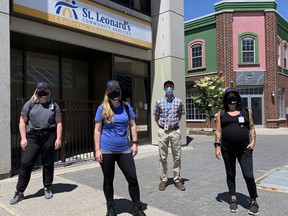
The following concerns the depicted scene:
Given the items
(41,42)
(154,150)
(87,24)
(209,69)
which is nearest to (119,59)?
(87,24)

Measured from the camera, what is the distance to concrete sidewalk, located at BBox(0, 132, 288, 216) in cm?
444

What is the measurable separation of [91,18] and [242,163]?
21.3 ft

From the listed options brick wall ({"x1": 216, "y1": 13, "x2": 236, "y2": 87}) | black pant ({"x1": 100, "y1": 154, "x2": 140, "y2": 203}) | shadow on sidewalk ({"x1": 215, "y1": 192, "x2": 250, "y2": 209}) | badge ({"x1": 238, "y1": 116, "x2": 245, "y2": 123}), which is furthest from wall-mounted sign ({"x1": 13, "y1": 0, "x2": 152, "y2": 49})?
brick wall ({"x1": 216, "y1": 13, "x2": 236, "y2": 87})

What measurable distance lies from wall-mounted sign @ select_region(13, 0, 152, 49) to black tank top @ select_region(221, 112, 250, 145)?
5608 mm

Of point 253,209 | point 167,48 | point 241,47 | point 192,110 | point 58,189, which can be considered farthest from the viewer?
point 192,110

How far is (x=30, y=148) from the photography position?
16.4 feet

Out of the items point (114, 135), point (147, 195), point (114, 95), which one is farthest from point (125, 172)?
point (147, 195)

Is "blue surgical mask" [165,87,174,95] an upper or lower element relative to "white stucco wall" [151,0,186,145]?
lower

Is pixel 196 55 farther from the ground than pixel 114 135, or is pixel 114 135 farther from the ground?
pixel 196 55

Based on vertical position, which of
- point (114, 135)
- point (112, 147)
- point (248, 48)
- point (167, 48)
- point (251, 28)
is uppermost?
point (251, 28)

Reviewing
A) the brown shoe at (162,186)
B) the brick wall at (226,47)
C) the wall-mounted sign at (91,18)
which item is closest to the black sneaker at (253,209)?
the brown shoe at (162,186)

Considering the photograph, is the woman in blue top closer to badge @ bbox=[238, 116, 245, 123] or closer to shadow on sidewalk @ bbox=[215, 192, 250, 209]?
shadow on sidewalk @ bbox=[215, 192, 250, 209]

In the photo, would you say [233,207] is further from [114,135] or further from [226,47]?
[226,47]

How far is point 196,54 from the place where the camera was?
890 inches
